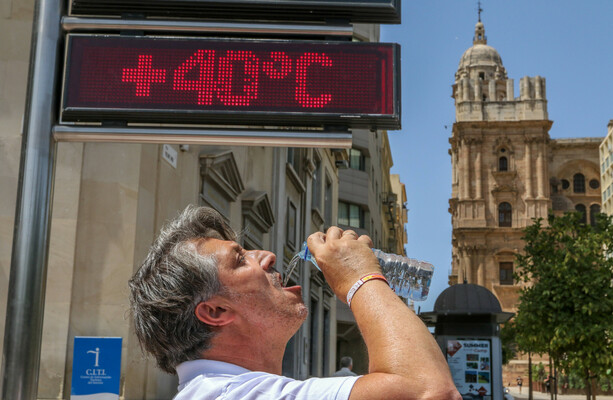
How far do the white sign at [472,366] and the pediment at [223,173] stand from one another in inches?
183

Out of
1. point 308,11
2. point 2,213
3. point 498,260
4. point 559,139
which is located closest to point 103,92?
point 308,11

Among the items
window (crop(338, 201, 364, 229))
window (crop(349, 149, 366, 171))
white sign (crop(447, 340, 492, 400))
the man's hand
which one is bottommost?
white sign (crop(447, 340, 492, 400))

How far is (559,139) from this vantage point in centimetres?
8075

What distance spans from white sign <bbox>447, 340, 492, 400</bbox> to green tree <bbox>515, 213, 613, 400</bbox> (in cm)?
994

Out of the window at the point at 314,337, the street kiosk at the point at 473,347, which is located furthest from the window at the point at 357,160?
the street kiosk at the point at 473,347

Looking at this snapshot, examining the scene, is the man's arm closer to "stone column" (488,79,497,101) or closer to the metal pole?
the metal pole

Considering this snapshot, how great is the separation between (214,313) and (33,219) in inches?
65.2

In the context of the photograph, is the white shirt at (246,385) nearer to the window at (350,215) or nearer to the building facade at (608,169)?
the window at (350,215)

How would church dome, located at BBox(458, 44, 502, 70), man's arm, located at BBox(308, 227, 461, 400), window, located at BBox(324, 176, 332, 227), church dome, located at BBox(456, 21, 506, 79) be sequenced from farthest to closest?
church dome, located at BBox(458, 44, 502, 70) → church dome, located at BBox(456, 21, 506, 79) → window, located at BBox(324, 176, 332, 227) → man's arm, located at BBox(308, 227, 461, 400)

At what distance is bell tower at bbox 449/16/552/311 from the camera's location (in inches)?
2884

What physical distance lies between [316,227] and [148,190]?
48.5ft

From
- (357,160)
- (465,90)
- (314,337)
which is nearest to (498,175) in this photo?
(465,90)

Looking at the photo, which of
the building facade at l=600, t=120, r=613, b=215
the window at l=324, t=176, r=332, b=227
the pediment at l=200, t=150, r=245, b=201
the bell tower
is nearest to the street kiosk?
the pediment at l=200, t=150, r=245, b=201

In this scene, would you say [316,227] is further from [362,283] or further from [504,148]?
[504,148]
